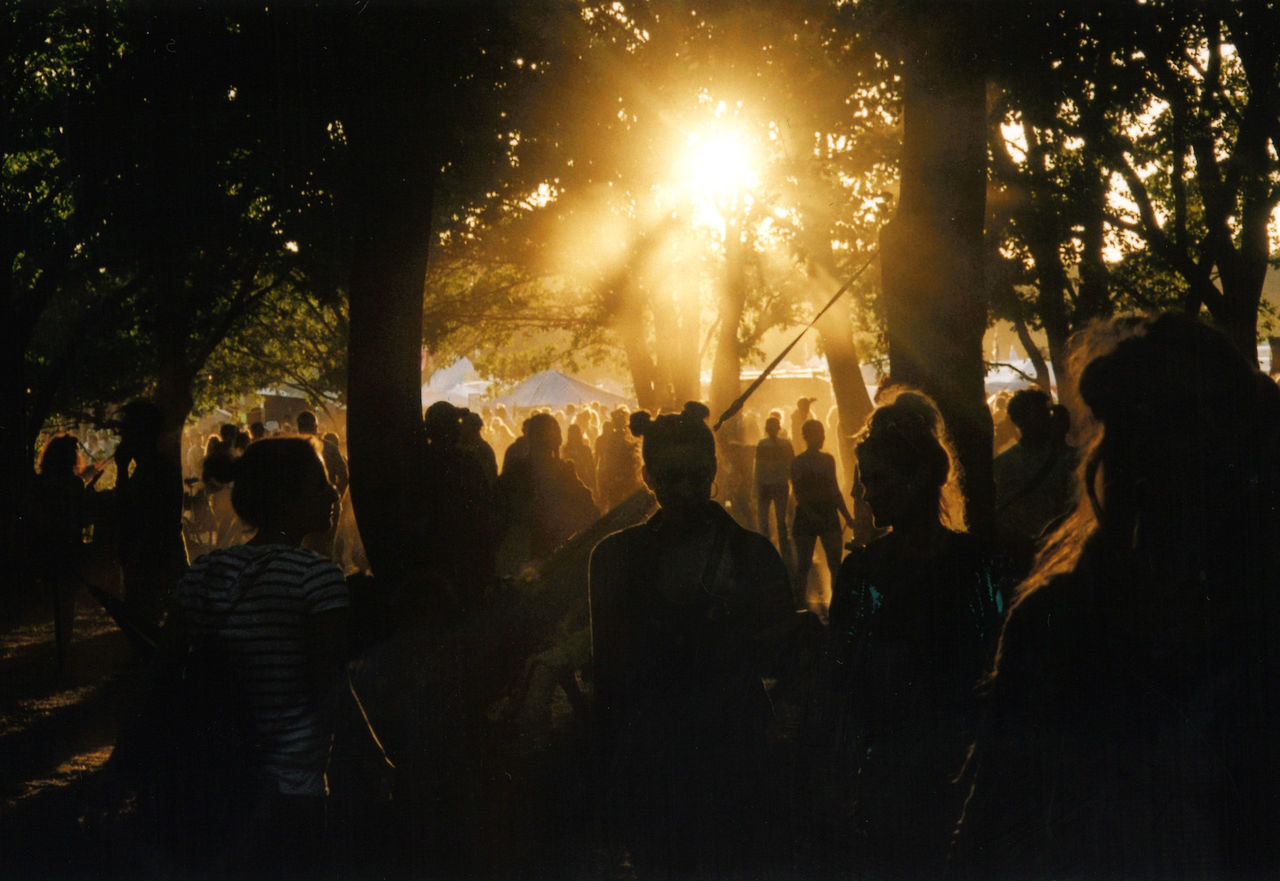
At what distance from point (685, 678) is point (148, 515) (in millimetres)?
6203

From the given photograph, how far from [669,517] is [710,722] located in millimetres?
580

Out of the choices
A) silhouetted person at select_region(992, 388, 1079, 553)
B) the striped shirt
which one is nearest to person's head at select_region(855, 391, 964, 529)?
the striped shirt

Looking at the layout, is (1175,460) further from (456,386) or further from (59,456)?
(456,386)

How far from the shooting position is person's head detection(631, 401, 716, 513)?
3334mm

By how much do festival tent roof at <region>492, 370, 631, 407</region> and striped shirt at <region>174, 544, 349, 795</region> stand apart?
146 ft

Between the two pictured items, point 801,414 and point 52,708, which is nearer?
point 52,708

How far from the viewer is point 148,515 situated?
8.23 m

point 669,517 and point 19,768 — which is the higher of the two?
point 669,517

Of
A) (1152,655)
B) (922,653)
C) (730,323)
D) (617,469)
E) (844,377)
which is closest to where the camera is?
(1152,655)

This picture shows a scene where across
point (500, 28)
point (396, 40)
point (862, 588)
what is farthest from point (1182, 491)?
point (500, 28)

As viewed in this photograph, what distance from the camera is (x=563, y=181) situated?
1406 cm

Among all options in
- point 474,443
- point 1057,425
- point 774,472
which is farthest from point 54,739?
point 774,472

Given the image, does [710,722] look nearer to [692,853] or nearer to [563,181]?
[692,853]

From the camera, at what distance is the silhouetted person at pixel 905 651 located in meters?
2.89
